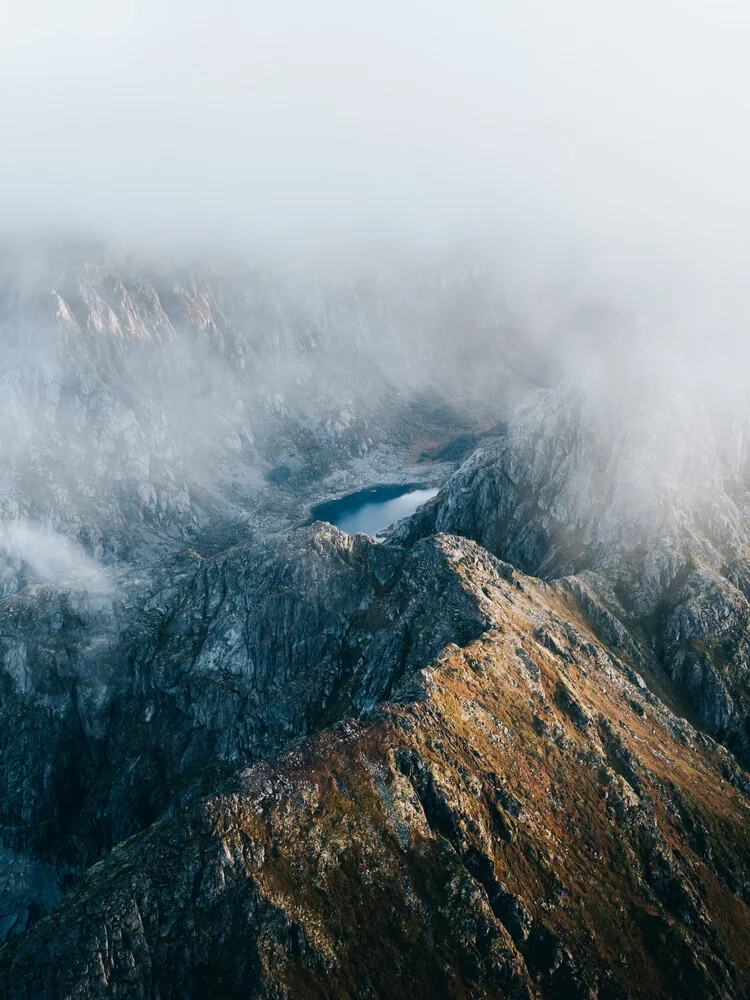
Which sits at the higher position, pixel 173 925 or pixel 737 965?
pixel 737 965

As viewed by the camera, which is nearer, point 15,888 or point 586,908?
point 586,908

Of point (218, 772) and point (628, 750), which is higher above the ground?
point (628, 750)

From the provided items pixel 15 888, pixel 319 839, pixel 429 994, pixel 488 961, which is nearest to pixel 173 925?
pixel 319 839

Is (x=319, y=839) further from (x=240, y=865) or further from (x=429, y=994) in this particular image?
(x=429, y=994)

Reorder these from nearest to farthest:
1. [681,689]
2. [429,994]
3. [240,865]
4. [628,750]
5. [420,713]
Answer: [429,994] < [240,865] < [420,713] < [628,750] < [681,689]

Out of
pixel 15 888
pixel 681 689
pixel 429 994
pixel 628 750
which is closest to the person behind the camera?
pixel 429 994

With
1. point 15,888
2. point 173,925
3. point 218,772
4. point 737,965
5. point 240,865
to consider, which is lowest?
point 15,888

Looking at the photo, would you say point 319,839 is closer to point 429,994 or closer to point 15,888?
point 429,994

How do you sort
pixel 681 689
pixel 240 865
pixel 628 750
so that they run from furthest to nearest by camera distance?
pixel 681 689
pixel 628 750
pixel 240 865

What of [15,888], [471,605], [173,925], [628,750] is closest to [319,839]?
[173,925]
